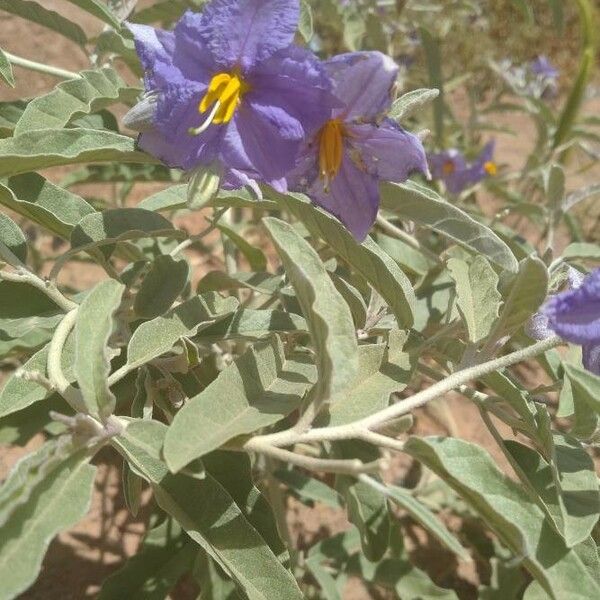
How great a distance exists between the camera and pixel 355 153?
89 centimetres

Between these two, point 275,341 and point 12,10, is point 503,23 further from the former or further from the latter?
point 275,341

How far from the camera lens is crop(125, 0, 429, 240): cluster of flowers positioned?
2.64 feet

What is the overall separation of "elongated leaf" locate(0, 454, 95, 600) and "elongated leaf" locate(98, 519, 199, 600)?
532 mm

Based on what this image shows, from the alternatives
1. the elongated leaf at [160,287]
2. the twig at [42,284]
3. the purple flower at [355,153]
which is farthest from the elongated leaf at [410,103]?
the twig at [42,284]

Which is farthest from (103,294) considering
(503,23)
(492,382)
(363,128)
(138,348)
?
(503,23)

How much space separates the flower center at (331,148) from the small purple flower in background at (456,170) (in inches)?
62.1

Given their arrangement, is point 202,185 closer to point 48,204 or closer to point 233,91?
point 233,91

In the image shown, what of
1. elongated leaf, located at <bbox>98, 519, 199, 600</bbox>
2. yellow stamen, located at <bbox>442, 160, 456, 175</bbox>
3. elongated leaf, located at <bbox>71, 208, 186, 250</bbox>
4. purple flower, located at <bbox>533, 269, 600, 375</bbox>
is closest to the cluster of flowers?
elongated leaf, located at <bbox>71, 208, 186, 250</bbox>

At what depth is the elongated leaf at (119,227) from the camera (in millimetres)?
998

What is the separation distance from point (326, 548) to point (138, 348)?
0.79 m

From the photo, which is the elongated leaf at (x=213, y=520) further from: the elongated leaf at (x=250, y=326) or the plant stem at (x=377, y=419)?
the elongated leaf at (x=250, y=326)

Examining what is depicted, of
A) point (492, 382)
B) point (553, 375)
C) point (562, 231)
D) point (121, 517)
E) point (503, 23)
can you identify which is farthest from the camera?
point (503, 23)

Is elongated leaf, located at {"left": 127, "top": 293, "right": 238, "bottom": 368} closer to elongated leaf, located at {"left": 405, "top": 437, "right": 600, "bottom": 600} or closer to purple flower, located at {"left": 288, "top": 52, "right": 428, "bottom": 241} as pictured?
purple flower, located at {"left": 288, "top": 52, "right": 428, "bottom": 241}

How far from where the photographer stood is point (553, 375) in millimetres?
1250
